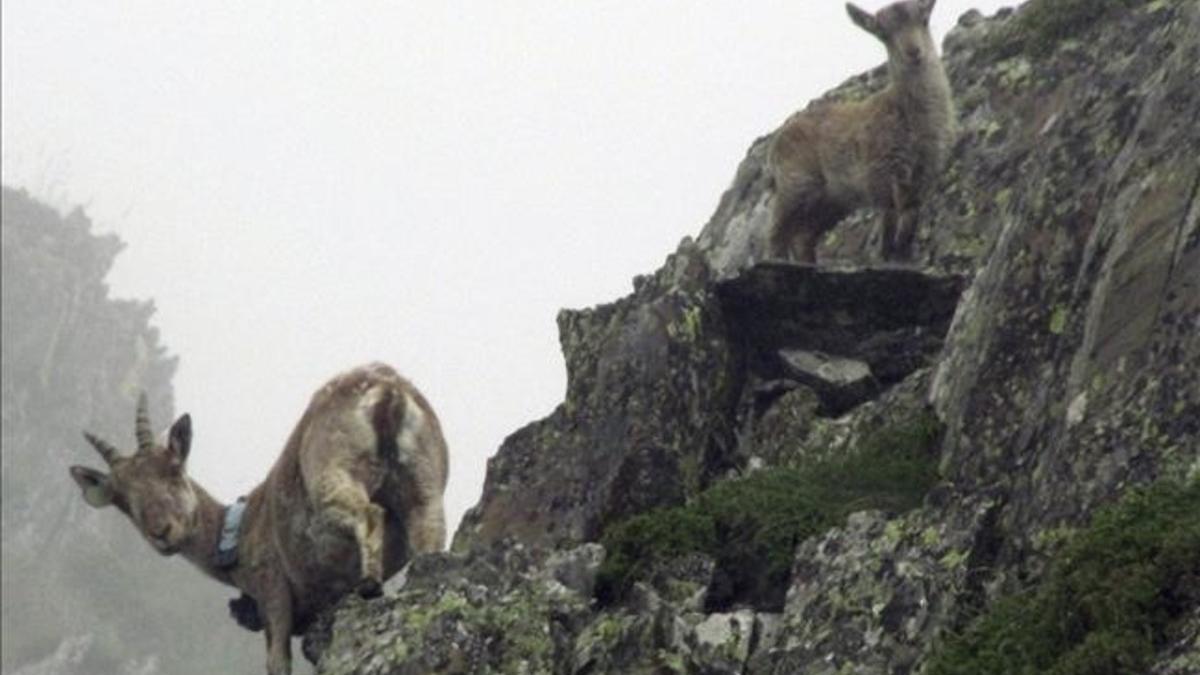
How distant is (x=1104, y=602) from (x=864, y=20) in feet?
43.1

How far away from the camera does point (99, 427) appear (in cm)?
18150

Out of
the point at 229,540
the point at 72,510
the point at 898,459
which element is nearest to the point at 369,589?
the point at 229,540

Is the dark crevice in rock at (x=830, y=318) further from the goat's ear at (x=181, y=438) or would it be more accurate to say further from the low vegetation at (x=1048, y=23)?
the goat's ear at (x=181, y=438)

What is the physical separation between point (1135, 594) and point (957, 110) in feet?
43.0

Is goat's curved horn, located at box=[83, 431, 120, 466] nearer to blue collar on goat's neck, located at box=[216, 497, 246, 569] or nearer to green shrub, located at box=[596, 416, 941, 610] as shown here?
blue collar on goat's neck, located at box=[216, 497, 246, 569]

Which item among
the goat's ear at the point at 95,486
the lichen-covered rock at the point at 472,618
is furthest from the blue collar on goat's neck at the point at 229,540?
the lichen-covered rock at the point at 472,618

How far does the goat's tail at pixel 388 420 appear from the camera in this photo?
18.0 meters

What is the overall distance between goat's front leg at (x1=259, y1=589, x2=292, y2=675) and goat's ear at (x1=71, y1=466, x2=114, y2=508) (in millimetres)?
2193

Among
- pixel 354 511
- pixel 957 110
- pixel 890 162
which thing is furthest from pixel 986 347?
pixel 957 110

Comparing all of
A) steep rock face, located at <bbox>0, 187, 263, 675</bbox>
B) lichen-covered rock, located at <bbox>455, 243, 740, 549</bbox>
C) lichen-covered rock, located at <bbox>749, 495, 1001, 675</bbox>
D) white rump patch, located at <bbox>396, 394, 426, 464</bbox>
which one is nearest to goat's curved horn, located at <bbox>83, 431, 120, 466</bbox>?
white rump patch, located at <bbox>396, 394, 426, 464</bbox>

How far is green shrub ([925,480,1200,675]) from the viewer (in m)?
10.1

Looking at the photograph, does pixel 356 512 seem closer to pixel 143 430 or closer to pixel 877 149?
pixel 143 430

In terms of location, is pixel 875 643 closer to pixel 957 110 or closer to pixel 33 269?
pixel 957 110

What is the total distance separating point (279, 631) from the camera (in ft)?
59.9
